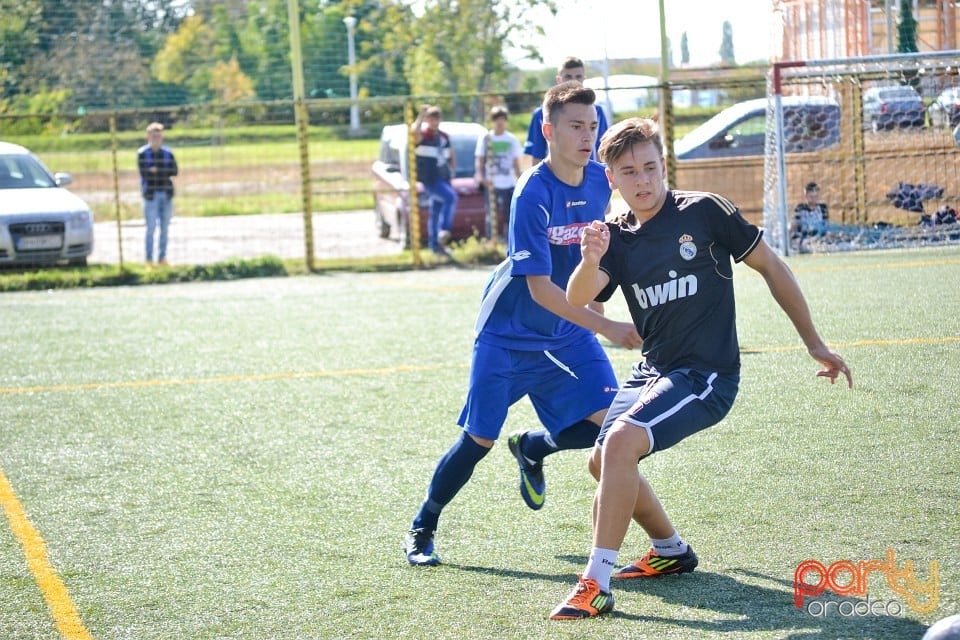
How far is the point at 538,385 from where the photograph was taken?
A: 456cm

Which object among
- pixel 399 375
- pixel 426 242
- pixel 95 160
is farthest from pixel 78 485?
pixel 95 160

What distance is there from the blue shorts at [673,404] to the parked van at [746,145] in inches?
428

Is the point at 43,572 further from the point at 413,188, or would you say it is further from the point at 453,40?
the point at 453,40

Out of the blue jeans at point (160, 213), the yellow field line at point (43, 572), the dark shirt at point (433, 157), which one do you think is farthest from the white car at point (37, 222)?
the yellow field line at point (43, 572)

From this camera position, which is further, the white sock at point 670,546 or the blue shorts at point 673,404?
the white sock at point 670,546

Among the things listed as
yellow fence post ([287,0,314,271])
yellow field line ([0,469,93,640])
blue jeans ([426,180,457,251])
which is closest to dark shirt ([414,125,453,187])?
blue jeans ([426,180,457,251])

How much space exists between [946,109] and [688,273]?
10.8 m

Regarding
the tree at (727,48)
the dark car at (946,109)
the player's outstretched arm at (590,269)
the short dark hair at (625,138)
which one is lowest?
the player's outstretched arm at (590,269)

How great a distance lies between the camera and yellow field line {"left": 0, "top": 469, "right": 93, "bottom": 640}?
154 inches

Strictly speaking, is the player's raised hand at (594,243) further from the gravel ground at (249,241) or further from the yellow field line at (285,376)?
the gravel ground at (249,241)

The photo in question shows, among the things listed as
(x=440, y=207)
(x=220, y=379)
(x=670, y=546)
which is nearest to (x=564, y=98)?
(x=670, y=546)

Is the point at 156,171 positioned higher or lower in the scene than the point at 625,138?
higher

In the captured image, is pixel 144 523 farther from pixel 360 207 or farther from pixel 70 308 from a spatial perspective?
pixel 360 207

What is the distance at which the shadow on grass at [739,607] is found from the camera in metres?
3.53
